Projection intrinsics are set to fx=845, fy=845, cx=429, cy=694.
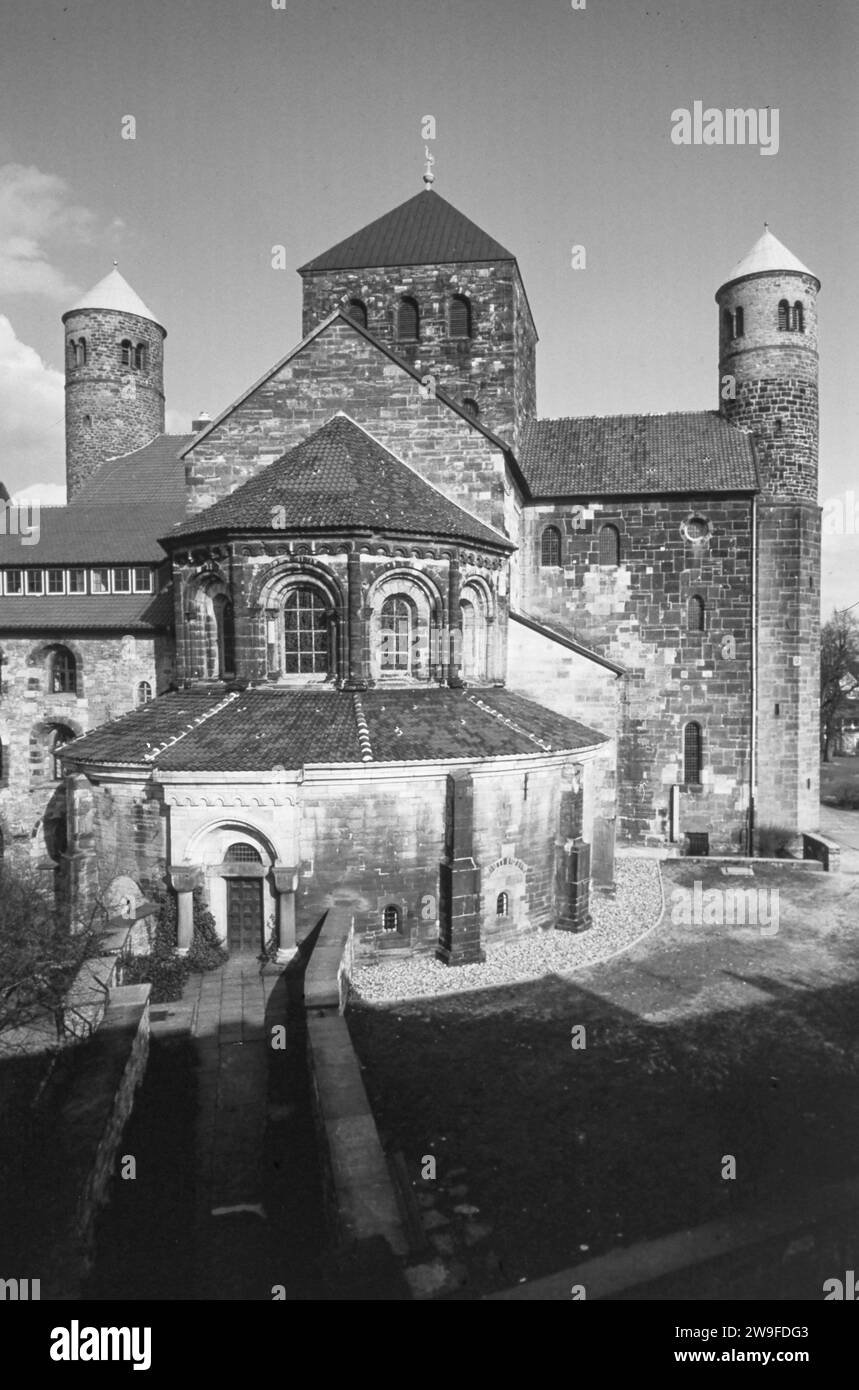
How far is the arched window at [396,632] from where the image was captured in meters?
19.2

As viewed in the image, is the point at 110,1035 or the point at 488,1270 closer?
the point at 488,1270

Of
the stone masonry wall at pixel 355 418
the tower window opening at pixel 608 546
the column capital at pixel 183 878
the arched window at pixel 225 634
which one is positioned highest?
the stone masonry wall at pixel 355 418

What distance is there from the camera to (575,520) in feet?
87.5

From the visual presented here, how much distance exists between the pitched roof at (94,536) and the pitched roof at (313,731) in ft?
31.9

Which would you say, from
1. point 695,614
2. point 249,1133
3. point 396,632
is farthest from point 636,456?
point 249,1133

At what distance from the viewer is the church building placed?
A: 16.2 m

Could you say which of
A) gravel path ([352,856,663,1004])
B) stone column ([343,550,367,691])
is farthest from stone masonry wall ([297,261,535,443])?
gravel path ([352,856,663,1004])

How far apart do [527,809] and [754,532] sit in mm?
13587

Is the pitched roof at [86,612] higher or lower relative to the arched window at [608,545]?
lower

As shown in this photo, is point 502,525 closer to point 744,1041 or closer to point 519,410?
point 519,410

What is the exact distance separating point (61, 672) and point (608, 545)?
17.8 metres

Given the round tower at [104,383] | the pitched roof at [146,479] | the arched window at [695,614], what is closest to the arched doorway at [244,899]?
the arched window at [695,614]

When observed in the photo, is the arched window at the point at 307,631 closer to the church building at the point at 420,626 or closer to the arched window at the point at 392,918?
the church building at the point at 420,626
